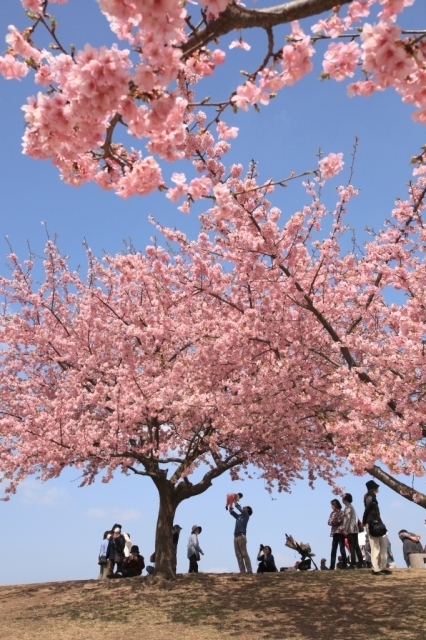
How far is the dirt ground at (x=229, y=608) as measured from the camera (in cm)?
866

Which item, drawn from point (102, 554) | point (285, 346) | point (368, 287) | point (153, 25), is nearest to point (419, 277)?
point (368, 287)

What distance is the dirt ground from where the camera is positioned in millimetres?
8664

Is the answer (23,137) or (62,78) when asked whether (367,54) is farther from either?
(23,137)

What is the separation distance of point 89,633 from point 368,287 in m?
7.95

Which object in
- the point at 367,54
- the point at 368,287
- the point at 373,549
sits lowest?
the point at 373,549

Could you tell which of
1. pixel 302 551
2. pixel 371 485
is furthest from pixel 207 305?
pixel 302 551

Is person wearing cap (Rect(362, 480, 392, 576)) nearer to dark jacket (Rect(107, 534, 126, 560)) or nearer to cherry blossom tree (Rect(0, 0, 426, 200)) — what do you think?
dark jacket (Rect(107, 534, 126, 560))

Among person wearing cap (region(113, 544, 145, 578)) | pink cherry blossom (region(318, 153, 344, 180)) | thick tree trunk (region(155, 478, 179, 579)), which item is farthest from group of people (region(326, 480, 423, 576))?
pink cherry blossom (region(318, 153, 344, 180))

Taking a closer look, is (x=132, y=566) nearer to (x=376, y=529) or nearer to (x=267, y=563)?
(x=267, y=563)

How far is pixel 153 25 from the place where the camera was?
3.67 m

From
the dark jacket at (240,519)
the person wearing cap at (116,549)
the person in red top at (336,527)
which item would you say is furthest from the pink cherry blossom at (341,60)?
the person wearing cap at (116,549)

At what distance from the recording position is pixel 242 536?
14000mm

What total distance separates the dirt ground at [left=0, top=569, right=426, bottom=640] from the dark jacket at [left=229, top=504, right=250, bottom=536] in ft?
3.73

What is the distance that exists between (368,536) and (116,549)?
685cm
